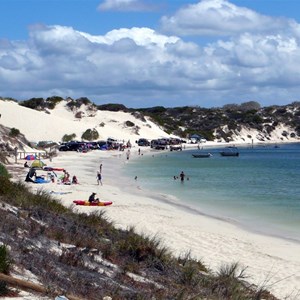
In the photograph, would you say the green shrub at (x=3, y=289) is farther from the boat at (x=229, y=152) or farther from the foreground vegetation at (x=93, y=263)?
the boat at (x=229, y=152)

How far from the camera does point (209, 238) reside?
19.4 meters

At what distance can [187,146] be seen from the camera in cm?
11369

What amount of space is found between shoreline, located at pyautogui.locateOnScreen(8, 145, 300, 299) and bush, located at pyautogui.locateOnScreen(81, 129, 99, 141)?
62.7 m

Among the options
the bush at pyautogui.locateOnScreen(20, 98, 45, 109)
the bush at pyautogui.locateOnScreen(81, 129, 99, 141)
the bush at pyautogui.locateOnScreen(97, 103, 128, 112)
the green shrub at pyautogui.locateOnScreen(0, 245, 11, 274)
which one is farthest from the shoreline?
the bush at pyautogui.locateOnScreen(97, 103, 128, 112)

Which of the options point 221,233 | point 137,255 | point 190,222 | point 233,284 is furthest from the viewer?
point 190,222

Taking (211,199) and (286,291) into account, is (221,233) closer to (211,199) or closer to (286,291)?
(286,291)

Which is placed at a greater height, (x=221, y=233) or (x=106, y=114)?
(x=106, y=114)

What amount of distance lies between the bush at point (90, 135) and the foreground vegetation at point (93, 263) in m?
81.4

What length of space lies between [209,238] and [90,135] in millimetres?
76747

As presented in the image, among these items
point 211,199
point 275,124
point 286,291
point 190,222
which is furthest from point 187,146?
point 286,291

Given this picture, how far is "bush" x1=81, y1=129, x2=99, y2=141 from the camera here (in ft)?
310

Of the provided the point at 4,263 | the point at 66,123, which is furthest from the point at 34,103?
the point at 4,263

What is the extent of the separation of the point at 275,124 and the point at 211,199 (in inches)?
5205

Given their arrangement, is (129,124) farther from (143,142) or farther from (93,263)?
(93,263)
